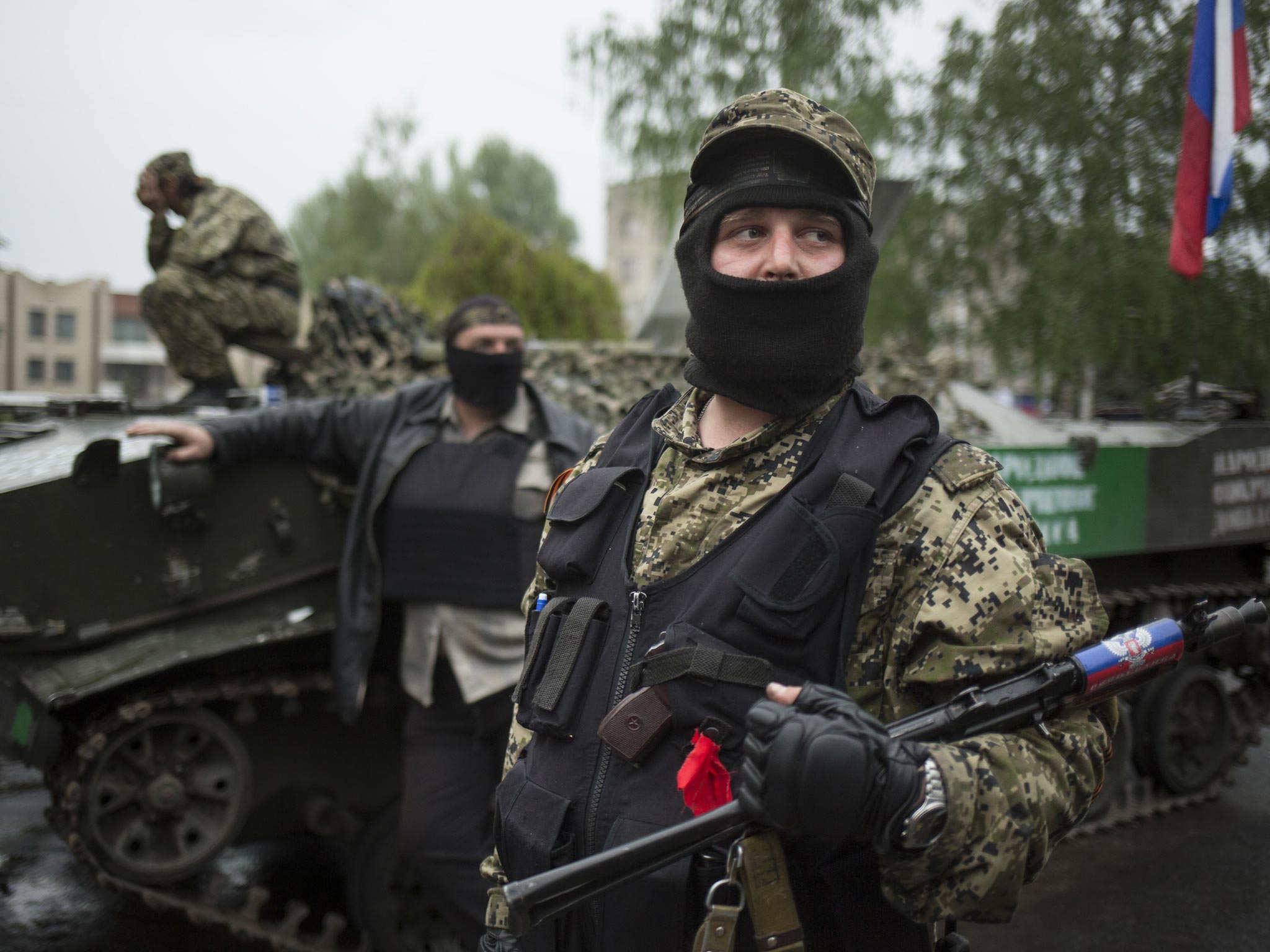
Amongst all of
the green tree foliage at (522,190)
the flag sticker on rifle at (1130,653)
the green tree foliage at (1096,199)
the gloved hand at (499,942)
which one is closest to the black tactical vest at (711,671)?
the gloved hand at (499,942)

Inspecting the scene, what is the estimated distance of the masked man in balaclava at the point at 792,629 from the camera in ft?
4.73

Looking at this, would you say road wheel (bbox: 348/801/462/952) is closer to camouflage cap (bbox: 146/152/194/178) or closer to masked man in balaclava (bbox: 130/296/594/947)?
masked man in balaclava (bbox: 130/296/594/947)

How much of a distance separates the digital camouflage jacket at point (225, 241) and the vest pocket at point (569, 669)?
3.92m

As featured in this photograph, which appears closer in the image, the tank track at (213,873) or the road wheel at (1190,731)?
the tank track at (213,873)

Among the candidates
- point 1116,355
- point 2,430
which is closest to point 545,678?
point 2,430

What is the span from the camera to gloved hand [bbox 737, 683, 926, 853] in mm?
1344

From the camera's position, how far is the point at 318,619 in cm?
406

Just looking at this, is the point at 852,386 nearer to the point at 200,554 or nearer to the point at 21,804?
the point at 200,554

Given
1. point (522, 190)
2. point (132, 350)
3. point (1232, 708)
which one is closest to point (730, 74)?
point (1232, 708)

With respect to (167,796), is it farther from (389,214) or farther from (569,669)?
(389,214)

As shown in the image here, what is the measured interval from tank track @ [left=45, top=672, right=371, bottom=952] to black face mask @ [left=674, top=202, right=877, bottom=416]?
104 inches

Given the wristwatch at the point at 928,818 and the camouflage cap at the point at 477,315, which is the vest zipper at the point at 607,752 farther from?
the camouflage cap at the point at 477,315

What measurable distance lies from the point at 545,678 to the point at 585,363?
3.98 metres

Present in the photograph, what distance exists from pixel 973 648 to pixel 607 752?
0.57 metres
